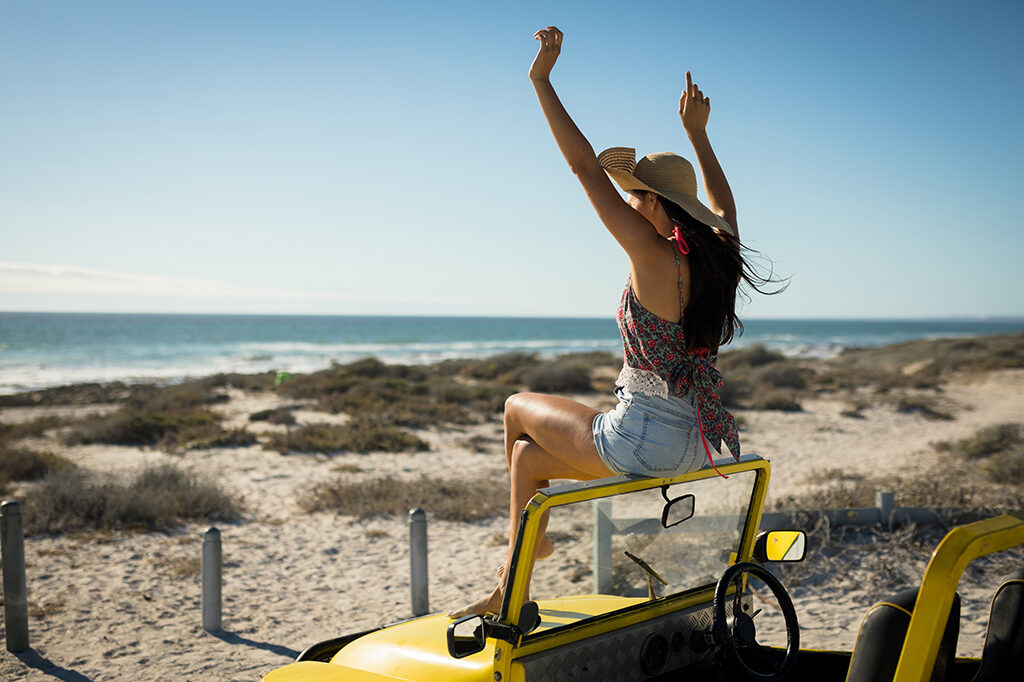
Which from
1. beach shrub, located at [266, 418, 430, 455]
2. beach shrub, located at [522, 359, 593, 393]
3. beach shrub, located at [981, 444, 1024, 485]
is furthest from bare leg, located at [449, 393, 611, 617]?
beach shrub, located at [522, 359, 593, 393]

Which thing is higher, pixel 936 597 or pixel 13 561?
pixel 936 597

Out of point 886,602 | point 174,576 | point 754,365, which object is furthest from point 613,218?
point 754,365

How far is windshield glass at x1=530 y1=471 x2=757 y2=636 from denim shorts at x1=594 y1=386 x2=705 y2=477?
0.29 feet

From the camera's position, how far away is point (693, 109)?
3.10 metres

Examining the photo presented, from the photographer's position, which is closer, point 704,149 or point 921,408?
point 704,149

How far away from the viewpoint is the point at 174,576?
714 centimetres

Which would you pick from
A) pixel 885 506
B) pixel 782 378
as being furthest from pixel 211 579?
pixel 782 378

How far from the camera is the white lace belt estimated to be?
2.41 metres

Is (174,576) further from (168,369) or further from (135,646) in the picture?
(168,369)

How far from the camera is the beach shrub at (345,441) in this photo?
531 inches

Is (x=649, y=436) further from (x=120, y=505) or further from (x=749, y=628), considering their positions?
(x=120, y=505)

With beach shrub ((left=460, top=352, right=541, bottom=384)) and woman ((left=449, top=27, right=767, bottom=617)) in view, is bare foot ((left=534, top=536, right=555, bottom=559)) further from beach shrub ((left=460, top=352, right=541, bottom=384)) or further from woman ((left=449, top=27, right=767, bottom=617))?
beach shrub ((left=460, top=352, right=541, bottom=384))

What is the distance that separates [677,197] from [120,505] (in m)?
8.51

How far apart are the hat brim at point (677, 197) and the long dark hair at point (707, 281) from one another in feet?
0.13
